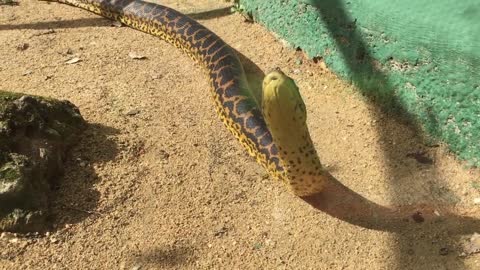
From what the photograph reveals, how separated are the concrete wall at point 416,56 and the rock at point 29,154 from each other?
2.62 metres

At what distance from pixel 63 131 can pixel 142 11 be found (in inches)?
116

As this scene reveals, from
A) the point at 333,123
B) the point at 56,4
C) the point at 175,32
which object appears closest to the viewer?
the point at 333,123

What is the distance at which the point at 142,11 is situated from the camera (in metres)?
6.53

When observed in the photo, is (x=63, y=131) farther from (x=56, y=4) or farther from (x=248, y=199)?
(x=56, y=4)

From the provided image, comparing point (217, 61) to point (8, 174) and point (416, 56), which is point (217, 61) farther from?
point (8, 174)

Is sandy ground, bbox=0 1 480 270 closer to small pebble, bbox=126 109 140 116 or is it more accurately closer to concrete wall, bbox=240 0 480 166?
small pebble, bbox=126 109 140 116

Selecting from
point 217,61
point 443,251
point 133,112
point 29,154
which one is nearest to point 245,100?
point 217,61

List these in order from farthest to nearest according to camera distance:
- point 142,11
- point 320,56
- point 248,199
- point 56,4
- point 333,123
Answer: point 56,4, point 142,11, point 320,56, point 333,123, point 248,199

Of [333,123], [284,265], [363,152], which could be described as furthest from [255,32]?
[284,265]

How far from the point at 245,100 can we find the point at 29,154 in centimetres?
187

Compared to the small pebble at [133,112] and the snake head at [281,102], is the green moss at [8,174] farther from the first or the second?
the snake head at [281,102]

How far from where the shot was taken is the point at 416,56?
4.29 metres

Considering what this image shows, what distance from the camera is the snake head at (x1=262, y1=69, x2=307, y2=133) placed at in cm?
309

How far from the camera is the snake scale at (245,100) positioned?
3.22 m
